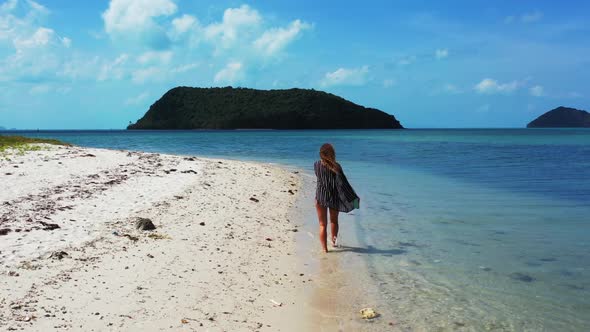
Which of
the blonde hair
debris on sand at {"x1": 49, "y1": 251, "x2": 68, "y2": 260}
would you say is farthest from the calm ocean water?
debris on sand at {"x1": 49, "y1": 251, "x2": 68, "y2": 260}

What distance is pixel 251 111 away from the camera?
178000mm

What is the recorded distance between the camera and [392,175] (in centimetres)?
2359

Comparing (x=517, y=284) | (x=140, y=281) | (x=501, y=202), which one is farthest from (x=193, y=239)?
(x=501, y=202)

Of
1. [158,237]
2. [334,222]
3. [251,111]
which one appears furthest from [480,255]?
[251,111]

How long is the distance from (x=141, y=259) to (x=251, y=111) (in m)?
173

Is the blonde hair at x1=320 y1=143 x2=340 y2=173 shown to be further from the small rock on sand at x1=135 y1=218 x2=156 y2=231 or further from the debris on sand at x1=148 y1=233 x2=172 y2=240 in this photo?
the small rock on sand at x1=135 y1=218 x2=156 y2=231

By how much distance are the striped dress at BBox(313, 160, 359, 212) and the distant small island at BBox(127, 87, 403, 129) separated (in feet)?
541

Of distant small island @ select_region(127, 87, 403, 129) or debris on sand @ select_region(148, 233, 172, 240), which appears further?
distant small island @ select_region(127, 87, 403, 129)

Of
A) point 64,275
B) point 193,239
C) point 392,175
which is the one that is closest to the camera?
point 64,275

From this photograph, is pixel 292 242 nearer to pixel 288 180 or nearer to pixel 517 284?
pixel 517 284

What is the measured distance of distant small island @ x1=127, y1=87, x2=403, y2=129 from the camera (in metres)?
175

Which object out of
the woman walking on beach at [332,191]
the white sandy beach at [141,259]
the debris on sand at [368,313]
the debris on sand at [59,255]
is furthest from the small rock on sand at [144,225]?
the debris on sand at [368,313]

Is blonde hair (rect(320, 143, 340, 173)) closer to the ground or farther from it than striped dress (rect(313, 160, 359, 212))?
farther from it

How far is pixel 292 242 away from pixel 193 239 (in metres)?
1.98
